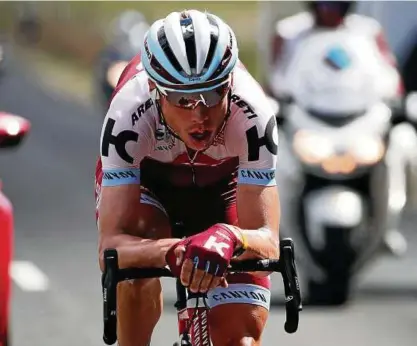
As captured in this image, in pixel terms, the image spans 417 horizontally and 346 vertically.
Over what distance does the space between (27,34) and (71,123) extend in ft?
45.3

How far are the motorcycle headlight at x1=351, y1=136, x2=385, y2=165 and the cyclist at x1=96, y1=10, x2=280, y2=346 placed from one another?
4615mm

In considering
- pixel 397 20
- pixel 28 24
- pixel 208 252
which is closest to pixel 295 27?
pixel 397 20

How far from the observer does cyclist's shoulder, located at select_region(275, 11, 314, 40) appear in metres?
11.1

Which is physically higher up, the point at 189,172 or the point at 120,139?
the point at 120,139

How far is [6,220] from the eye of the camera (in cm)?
777

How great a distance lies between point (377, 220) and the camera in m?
10.6

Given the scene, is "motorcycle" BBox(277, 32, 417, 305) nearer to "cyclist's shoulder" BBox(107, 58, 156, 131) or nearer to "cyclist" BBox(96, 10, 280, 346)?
"cyclist" BBox(96, 10, 280, 346)

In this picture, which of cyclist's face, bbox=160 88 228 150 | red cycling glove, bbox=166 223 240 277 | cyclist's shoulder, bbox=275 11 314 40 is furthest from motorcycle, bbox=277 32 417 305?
red cycling glove, bbox=166 223 240 277

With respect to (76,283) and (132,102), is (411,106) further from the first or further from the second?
(132,102)

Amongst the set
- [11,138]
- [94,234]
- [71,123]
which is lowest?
[71,123]

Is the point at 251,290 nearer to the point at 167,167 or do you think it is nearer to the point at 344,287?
the point at 167,167

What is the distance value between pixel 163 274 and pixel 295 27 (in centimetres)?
635

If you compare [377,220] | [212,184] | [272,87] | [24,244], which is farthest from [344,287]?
[212,184]

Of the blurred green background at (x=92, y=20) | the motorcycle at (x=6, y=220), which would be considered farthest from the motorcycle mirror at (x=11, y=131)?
A: the blurred green background at (x=92, y=20)
